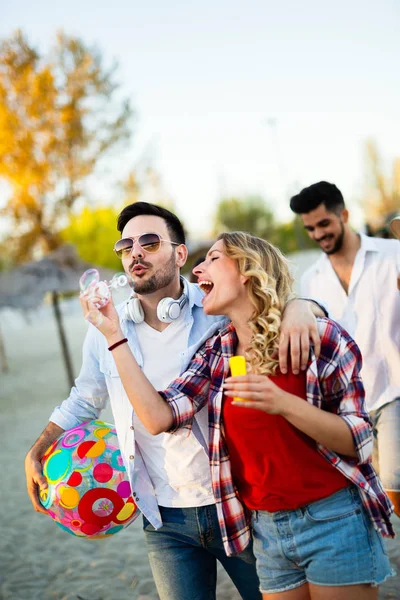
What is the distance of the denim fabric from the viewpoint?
3.81 meters

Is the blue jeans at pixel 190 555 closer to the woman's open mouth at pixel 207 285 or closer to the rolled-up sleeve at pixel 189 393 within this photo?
the rolled-up sleeve at pixel 189 393

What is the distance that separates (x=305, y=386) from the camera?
2309 millimetres

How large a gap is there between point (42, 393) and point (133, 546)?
10.5 metres

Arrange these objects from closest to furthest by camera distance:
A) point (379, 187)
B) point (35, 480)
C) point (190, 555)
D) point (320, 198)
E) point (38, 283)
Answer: point (190, 555), point (35, 480), point (320, 198), point (38, 283), point (379, 187)

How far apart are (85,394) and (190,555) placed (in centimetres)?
102

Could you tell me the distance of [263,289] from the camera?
245 centimetres

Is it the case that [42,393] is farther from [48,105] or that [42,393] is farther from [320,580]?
[48,105]

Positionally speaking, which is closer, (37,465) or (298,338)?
(298,338)

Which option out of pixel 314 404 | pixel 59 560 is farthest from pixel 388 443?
pixel 59 560

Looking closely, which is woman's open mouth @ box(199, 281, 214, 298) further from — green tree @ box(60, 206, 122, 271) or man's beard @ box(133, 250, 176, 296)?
green tree @ box(60, 206, 122, 271)

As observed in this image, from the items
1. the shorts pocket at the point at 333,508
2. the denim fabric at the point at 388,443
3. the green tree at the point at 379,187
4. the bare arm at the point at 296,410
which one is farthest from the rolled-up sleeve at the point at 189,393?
the green tree at the point at 379,187

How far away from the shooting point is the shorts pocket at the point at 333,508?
2.23 meters

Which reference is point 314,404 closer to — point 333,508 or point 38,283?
point 333,508

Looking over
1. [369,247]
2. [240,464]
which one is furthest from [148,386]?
[369,247]
